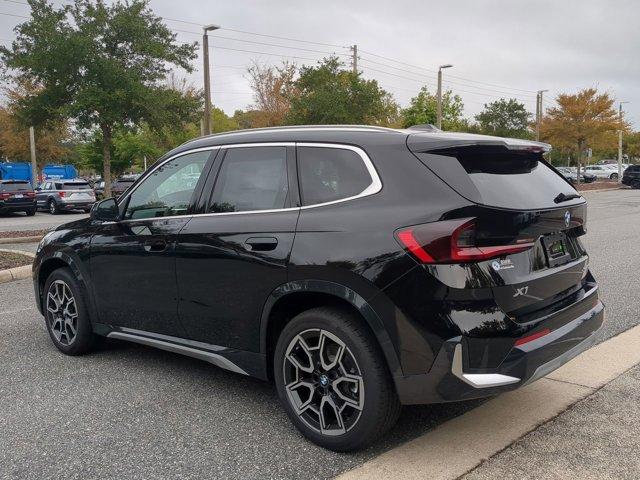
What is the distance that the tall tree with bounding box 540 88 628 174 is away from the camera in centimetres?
3962

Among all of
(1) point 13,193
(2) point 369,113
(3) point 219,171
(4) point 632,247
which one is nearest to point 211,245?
(3) point 219,171

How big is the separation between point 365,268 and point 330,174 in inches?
27.1

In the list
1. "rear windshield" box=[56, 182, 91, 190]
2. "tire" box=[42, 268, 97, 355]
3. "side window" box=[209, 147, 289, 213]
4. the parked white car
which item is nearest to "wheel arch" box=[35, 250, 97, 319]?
"tire" box=[42, 268, 97, 355]

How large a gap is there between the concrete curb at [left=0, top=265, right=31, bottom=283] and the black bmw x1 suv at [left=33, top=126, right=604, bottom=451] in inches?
221

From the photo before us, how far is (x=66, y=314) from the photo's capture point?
5.10 metres

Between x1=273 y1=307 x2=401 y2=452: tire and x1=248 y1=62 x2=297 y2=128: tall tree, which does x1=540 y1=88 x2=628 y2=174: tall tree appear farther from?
x1=273 y1=307 x2=401 y2=452: tire

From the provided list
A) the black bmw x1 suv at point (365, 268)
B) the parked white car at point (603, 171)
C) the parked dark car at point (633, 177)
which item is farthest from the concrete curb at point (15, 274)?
the parked white car at point (603, 171)

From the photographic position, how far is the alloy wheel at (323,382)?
3215 mm

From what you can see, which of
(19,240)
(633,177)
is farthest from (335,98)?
(633,177)

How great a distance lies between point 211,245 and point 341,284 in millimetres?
1067

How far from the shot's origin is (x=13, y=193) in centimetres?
2494

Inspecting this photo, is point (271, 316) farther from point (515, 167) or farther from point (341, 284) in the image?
point (515, 167)

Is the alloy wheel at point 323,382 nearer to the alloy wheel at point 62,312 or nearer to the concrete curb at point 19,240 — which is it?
the alloy wheel at point 62,312

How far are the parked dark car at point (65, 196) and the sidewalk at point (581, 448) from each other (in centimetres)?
2525
